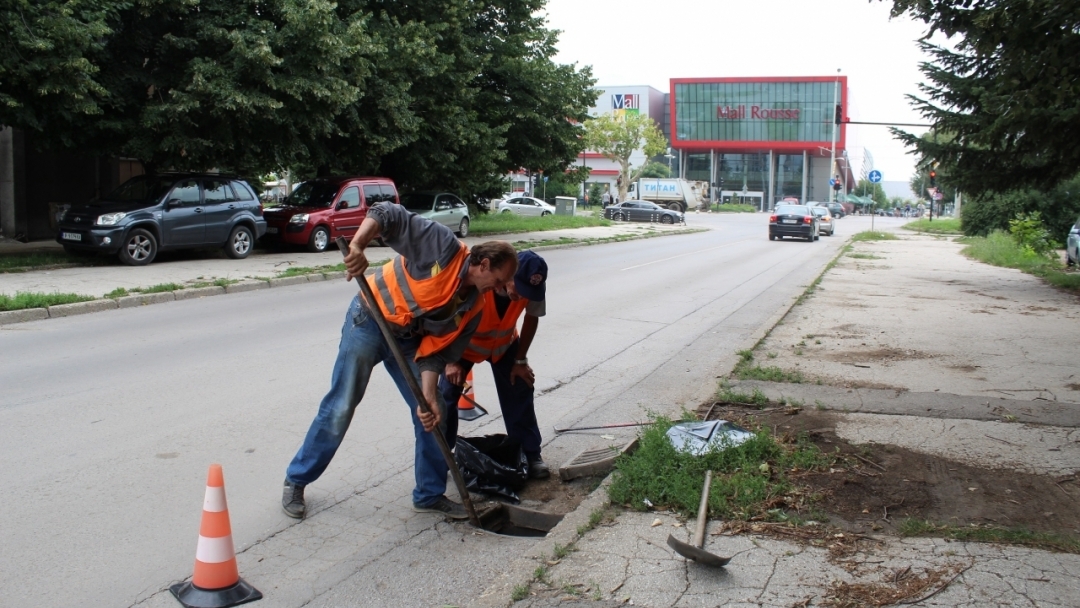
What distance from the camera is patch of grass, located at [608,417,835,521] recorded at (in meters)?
4.49

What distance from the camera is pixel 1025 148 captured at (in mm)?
15508

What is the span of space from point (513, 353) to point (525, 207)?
47.3 m

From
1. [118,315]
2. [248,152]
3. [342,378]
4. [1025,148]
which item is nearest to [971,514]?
[342,378]

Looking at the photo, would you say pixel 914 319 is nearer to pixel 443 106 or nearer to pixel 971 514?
pixel 971 514

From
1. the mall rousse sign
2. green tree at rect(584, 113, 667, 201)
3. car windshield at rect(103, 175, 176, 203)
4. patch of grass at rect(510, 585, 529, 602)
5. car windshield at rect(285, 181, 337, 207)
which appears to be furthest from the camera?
the mall rousse sign

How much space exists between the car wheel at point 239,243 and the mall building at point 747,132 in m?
82.4

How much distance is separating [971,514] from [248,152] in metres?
16.3

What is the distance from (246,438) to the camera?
5.86 m

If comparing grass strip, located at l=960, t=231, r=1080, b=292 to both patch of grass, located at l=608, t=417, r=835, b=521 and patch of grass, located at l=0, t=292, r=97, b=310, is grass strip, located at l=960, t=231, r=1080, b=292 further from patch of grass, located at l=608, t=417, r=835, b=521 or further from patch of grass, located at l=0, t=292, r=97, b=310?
patch of grass, located at l=0, t=292, r=97, b=310

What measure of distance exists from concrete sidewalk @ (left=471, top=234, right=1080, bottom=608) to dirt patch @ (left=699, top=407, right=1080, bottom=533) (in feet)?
0.48

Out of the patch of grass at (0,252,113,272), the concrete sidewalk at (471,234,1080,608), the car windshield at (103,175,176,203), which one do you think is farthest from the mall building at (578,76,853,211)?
the concrete sidewalk at (471,234,1080,608)

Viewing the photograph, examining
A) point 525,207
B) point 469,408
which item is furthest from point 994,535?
point 525,207

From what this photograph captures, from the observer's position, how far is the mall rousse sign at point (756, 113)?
331 feet

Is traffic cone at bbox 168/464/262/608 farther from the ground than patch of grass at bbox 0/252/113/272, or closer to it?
closer to it
